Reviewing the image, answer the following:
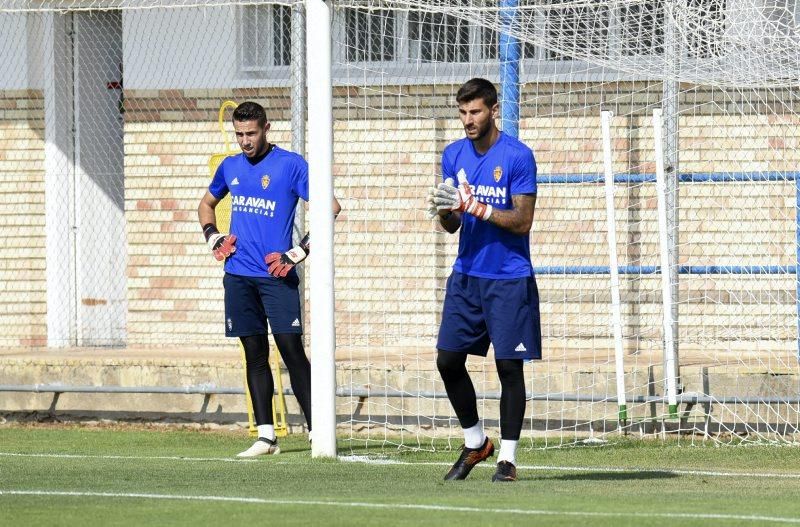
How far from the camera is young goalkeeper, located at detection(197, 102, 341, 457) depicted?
973 centimetres

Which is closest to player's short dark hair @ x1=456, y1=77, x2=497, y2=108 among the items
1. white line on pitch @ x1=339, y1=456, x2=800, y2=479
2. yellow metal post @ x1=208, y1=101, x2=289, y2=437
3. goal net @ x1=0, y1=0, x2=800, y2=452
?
goal net @ x1=0, y1=0, x2=800, y2=452

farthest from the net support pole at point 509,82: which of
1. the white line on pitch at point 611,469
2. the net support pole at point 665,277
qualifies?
the white line on pitch at point 611,469

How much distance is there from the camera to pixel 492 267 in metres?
8.03

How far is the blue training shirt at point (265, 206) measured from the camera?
9742mm

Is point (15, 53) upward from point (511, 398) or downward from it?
upward

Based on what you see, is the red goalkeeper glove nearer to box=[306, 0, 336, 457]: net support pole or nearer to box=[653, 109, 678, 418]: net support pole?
box=[306, 0, 336, 457]: net support pole

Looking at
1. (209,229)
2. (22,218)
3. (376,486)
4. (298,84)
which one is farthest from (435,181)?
(376,486)

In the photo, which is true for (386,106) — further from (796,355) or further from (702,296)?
(796,355)

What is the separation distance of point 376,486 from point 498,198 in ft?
5.26

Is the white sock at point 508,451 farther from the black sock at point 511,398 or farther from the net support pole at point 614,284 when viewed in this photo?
the net support pole at point 614,284

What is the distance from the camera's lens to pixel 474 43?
11.6 meters

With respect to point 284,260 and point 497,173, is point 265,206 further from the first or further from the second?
point 497,173

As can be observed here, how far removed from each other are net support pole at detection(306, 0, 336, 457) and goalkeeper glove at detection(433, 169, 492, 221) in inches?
61.5

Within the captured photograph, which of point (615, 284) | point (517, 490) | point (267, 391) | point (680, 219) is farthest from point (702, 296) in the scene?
point (517, 490)
